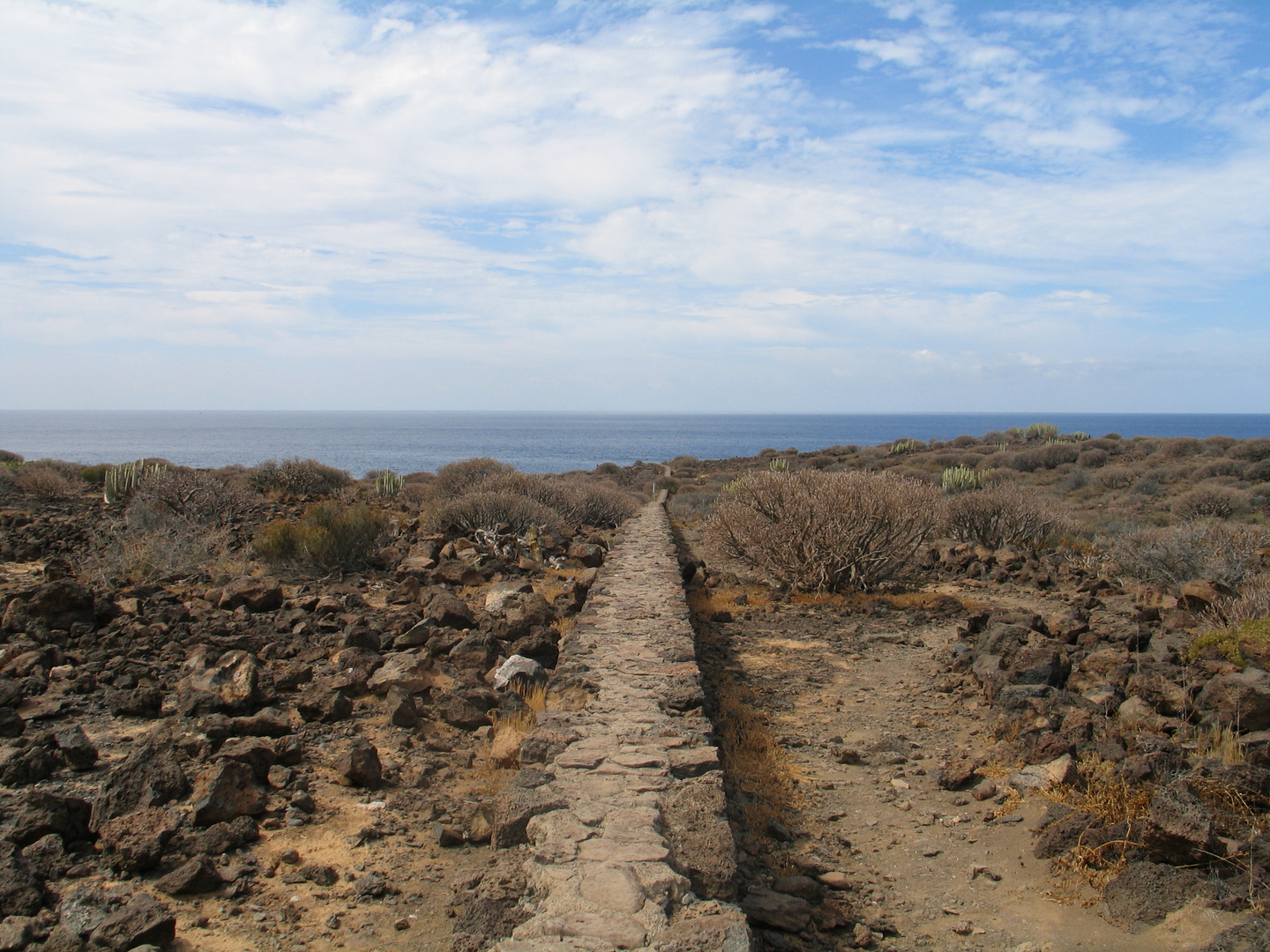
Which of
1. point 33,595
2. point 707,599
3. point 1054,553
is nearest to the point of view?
point 33,595

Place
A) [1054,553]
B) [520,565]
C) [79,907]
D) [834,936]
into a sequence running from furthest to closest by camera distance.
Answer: [1054,553] < [520,565] < [834,936] < [79,907]

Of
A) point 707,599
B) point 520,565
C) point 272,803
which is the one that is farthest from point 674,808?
point 520,565

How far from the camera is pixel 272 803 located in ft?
13.3

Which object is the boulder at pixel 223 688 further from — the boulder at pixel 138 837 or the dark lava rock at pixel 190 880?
the dark lava rock at pixel 190 880

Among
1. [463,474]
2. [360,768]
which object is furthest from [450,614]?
[463,474]

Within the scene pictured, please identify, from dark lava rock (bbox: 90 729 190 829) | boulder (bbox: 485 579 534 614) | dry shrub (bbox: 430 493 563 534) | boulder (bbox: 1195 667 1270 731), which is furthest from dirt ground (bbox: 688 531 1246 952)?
dry shrub (bbox: 430 493 563 534)

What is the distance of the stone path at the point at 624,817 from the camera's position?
9.73 ft

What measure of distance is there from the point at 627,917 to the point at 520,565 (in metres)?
8.35

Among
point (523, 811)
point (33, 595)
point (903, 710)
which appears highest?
point (33, 595)

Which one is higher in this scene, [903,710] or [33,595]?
[33,595]

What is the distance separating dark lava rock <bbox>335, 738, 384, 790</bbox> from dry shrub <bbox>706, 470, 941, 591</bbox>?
6.64 meters

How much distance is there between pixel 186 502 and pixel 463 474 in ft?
23.7

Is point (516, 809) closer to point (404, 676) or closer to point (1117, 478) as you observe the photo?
point (404, 676)

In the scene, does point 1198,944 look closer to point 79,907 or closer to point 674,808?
point 674,808
